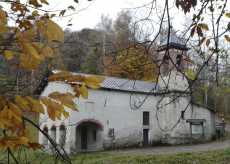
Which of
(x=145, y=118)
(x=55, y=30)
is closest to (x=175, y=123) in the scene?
(x=145, y=118)

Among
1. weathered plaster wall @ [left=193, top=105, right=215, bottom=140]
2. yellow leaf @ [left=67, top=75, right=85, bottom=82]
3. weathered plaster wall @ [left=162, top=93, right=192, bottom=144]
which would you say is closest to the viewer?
yellow leaf @ [left=67, top=75, right=85, bottom=82]

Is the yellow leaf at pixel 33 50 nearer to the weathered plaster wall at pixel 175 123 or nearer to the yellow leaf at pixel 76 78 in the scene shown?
the yellow leaf at pixel 76 78

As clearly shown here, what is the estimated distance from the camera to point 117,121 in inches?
616

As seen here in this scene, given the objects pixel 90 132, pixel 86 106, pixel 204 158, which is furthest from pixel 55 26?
pixel 90 132

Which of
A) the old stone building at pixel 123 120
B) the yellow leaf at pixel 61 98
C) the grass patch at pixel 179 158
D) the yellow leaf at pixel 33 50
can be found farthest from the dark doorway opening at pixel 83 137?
the yellow leaf at pixel 33 50

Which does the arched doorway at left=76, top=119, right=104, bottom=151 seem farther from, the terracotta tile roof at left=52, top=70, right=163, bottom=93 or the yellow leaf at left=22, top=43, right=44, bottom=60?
A: the yellow leaf at left=22, top=43, right=44, bottom=60

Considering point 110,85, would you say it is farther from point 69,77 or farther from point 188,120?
point 69,77

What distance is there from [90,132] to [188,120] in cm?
745

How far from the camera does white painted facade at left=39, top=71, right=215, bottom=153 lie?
14500 mm

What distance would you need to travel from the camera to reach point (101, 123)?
15.0m

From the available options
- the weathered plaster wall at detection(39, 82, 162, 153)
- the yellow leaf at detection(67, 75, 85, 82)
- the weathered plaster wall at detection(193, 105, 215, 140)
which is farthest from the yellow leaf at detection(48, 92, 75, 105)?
the weathered plaster wall at detection(193, 105, 215, 140)

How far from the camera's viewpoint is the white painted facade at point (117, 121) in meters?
14.5

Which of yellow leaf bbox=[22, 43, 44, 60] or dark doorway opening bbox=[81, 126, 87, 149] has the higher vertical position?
yellow leaf bbox=[22, 43, 44, 60]

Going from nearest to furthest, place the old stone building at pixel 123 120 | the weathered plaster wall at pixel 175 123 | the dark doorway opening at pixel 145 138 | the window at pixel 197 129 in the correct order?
the old stone building at pixel 123 120 → the dark doorway opening at pixel 145 138 → the weathered plaster wall at pixel 175 123 → the window at pixel 197 129
